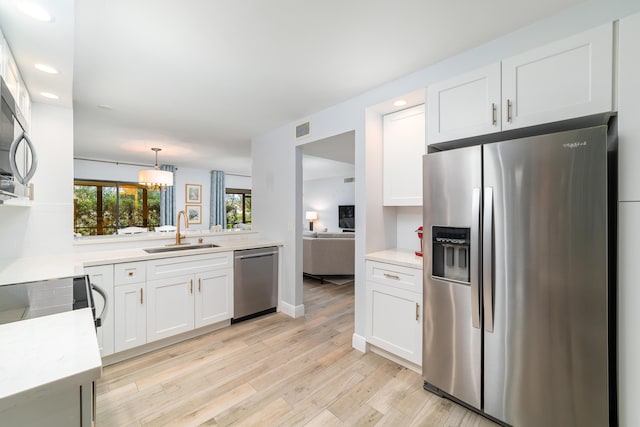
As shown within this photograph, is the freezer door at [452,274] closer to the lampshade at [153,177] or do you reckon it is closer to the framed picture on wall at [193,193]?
the lampshade at [153,177]

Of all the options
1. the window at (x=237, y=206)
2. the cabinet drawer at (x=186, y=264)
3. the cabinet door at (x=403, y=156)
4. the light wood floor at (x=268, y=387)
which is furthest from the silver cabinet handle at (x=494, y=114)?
the window at (x=237, y=206)

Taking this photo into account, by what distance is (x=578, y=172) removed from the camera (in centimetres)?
139

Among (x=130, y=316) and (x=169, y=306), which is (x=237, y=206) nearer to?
(x=169, y=306)

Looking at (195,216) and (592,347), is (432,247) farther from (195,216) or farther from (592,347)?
(195,216)

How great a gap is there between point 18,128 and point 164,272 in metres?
1.61

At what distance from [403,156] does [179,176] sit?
21.4 ft

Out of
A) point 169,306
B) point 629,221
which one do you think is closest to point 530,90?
point 629,221

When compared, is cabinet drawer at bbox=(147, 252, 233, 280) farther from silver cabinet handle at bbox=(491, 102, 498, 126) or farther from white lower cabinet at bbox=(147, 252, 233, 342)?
silver cabinet handle at bbox=(491, 102, 498, 126)

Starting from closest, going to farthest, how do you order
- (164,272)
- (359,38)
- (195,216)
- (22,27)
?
(22,27), (359,38), (164,272), (195,216)

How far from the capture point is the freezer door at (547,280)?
1.35 metres

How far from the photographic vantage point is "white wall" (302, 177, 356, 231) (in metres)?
8.73

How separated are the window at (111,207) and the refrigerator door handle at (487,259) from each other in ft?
24.0

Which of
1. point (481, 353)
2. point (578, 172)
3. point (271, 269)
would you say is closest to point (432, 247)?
point (481, 353)

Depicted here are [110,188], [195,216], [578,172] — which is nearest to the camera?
[578,172]
